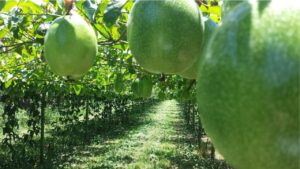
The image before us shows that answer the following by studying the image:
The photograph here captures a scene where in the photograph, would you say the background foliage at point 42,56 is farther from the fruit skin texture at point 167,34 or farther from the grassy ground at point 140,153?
the grassy ground at point 140,153

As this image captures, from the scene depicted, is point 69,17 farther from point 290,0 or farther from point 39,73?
point 39,73

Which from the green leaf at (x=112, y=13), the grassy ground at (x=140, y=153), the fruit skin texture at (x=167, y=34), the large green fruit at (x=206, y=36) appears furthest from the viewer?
the grassy ground at (x=140, y=153)

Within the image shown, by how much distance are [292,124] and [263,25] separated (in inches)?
5.6

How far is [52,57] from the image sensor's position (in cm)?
139

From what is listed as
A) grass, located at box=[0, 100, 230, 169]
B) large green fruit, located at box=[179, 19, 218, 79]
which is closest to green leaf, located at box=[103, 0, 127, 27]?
large green fruit, located at box=[179, 19, 218, 79]

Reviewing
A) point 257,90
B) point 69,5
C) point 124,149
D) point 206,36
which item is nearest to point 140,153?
point 124,149

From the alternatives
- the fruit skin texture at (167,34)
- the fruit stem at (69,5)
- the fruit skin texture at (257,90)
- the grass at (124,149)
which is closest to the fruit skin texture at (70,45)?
the fruit stem at (69,5)

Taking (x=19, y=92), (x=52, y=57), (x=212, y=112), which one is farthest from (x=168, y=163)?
(x=212, y=112)

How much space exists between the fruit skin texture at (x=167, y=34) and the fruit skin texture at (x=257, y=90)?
39cm

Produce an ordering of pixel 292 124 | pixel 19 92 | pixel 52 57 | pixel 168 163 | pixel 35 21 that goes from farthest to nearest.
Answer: pixel 168 163 → pixel 19 92 → pixel 35 21 → pixel 52 57 → pixel 292 124

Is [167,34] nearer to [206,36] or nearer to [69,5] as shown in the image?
[206,36]

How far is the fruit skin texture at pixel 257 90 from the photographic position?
54 centimetres

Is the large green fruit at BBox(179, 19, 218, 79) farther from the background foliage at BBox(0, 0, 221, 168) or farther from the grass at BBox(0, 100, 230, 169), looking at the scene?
the grass at BBox(0, 100, 230, 169)

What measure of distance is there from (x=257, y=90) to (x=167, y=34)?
49cm
